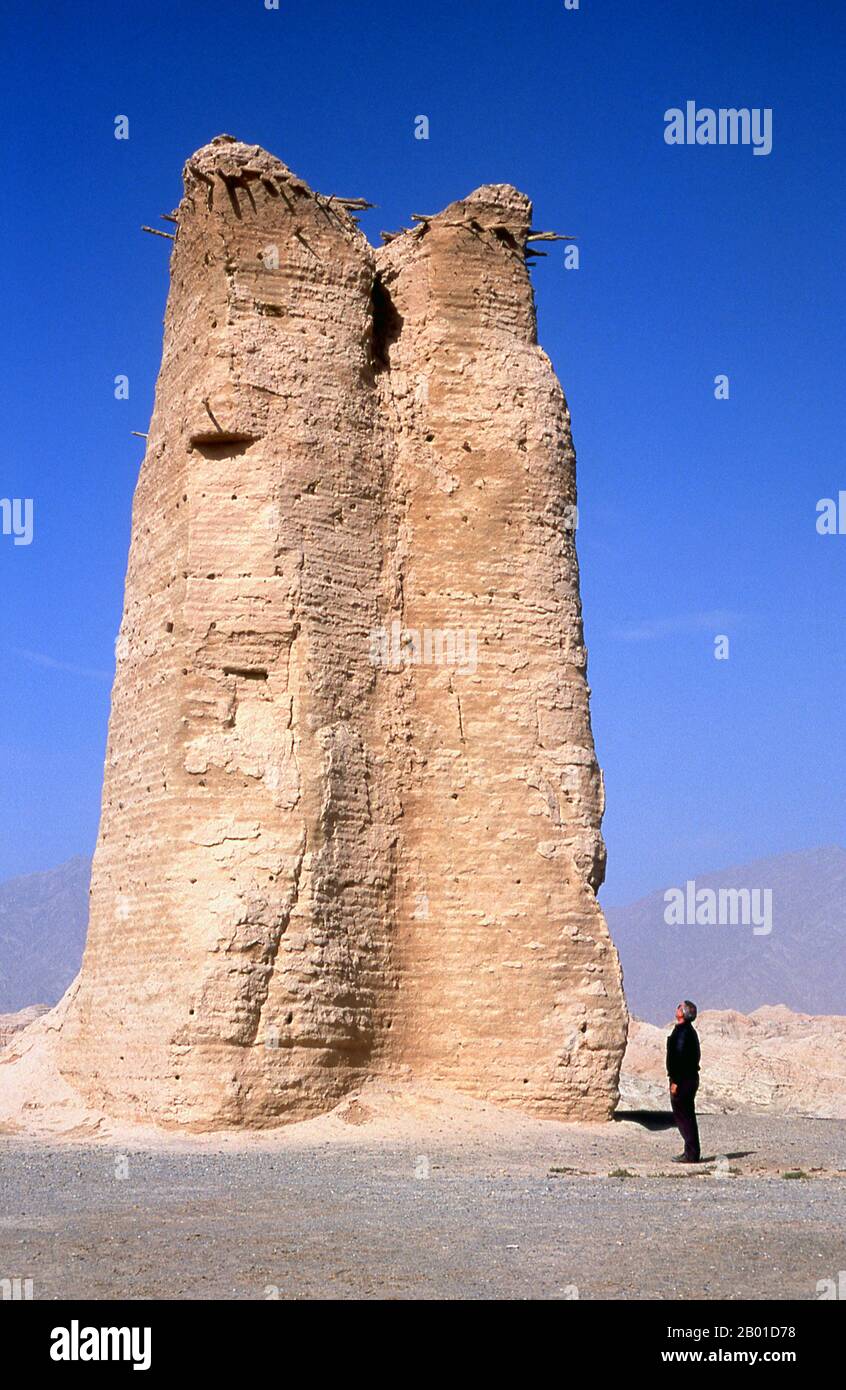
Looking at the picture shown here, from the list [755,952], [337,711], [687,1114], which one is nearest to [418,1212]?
[687,1114]

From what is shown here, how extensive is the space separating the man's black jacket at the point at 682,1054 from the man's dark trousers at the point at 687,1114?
0.07m

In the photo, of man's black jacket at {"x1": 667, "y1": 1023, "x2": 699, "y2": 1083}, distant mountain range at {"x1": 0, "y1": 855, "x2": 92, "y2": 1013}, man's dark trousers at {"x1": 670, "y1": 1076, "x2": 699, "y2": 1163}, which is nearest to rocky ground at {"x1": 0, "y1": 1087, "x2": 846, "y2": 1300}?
man's dark trousers at {"x1": 670, "y1": 1076, "x2": 699, "y2": 1163}

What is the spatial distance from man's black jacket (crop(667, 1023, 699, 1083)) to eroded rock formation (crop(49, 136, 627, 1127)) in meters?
2.73

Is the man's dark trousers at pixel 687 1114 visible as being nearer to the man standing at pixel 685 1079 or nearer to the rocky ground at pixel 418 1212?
the man standing at pixel 685 1079

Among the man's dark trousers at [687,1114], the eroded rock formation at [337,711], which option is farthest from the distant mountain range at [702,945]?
the man's dark trousers at [687,1114]

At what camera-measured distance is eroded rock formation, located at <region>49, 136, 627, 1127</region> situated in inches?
595

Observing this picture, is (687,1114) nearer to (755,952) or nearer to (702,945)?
(755,952)

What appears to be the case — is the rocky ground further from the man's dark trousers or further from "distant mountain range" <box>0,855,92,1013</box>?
"distant mountain range" <box>0,855,92,1013</box>

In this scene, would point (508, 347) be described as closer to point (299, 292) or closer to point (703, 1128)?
point (299, 292)

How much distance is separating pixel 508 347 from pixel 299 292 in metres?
2.64

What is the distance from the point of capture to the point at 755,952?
388 ft

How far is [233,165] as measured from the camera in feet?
56.0

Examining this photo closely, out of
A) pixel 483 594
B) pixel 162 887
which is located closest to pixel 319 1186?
pixel 162 887

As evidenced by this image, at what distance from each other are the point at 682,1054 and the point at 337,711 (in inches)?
206
